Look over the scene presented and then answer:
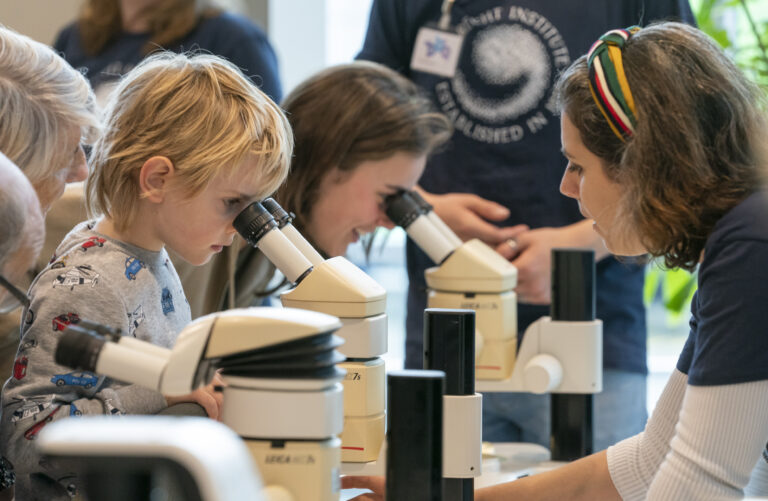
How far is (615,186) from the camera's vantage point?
3.79 ft

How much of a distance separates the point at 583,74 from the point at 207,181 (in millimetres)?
487

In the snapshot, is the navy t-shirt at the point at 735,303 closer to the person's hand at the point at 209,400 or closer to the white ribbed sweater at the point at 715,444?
the white ribbed sweater at the point at 715,444

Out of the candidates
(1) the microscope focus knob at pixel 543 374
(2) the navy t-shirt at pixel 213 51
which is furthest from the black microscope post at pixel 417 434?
(2) the navy t-shirt at pixel 213 51

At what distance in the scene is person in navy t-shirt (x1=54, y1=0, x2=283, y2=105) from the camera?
2014 millimetres

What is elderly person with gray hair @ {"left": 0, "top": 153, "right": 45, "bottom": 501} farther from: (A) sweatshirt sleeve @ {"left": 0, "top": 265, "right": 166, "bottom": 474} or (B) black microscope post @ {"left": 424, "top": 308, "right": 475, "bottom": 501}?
(B) black microscope post @ {"left": 424, "top": 308, "right": 475, "bottom": 501}

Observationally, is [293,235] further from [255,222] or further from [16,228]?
[16,228]

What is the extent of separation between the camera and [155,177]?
1.19 meters

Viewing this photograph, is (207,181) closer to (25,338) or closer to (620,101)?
(25,338)

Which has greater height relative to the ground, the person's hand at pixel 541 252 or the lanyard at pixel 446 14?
the lanyard at pixel 446 14

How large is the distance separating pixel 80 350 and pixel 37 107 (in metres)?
0.66

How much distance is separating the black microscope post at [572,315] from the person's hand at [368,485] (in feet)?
1.29

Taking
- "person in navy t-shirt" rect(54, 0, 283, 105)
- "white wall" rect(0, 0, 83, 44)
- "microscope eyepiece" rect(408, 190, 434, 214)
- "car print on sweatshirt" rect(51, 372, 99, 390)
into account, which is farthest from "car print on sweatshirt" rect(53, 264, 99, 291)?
"white wall" rect(0, 0, 83, 44)

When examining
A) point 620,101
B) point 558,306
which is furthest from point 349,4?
point 620,101

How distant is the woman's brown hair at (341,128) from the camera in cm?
161
